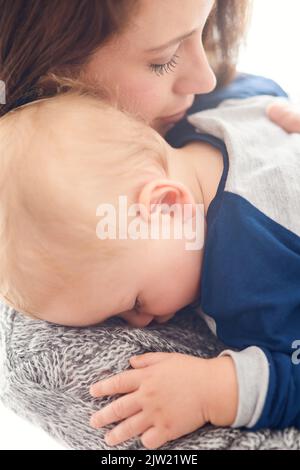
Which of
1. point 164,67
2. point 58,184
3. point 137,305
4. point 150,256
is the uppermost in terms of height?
point 164,67

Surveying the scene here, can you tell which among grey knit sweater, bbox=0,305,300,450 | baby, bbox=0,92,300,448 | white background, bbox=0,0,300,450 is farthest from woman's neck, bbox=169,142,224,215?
white background, bbox=0,0,300,450

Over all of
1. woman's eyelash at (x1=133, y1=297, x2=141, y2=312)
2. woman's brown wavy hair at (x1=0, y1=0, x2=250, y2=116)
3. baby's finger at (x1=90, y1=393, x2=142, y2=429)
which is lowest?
baby's finger at (x1=90, y1=393, x2=142, y2=429)

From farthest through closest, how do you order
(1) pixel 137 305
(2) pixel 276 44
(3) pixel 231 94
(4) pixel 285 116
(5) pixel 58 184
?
(2) pixel 276 44 → (3) pixel 231 94 → (4) pixel 285 116 → (1) pixel 137 305 → (5) pixel 58 184

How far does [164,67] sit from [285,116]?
27 centimetres

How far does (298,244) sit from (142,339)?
277 millimetres

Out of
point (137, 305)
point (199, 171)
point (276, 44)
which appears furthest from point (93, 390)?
point (276, 44)

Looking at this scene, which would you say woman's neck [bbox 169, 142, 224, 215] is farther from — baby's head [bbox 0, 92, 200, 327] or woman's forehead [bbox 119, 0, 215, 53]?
woman's forehead [bbox 119, 0, 215, 53]

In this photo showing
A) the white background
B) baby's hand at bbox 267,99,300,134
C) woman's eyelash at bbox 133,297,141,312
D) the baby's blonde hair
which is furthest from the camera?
the white background

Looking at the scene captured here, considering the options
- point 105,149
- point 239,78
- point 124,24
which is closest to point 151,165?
A: point 105,149

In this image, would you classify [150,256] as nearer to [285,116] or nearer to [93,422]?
[93,422]

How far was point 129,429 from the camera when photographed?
84 cm

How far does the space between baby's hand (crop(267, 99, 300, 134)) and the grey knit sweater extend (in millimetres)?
425

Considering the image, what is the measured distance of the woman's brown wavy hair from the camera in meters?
0.86

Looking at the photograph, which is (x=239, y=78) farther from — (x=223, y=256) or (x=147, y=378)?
(x=147, y=378)
